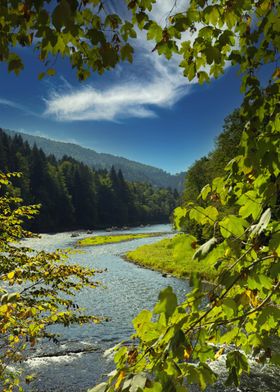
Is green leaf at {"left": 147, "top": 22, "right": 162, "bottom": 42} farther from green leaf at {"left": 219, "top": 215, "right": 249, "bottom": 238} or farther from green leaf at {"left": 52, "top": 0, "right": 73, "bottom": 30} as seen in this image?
green leaf at {"left": 219, "top": 215, "right": 249, "bottom": 238}

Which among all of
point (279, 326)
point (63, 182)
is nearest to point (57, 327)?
point (279, 326)

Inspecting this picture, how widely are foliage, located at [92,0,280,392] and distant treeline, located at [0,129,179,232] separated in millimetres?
101204

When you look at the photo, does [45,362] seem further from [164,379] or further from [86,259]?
[86,259]

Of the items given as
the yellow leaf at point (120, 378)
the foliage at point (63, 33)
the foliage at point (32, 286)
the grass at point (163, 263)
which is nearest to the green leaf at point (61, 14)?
the foliage at point (63, 33)

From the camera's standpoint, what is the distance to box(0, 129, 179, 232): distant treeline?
116750 mm

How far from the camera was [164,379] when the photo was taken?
216 centimetres

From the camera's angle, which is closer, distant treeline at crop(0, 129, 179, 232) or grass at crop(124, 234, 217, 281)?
grass at crop(124, 234, 217, 281)

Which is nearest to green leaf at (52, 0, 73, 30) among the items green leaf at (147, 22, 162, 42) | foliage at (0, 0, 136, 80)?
foliage at (0, 0, 136, 80)

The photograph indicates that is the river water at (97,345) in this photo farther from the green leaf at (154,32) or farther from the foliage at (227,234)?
the green leaf at (154,32)

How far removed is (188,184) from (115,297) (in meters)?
35.6

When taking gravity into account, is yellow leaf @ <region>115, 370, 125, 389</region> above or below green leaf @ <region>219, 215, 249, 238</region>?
below

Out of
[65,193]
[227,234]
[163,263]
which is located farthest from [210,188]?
[65,193]

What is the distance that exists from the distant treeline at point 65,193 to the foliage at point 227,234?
332ft

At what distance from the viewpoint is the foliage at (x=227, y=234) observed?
91.2 inches
